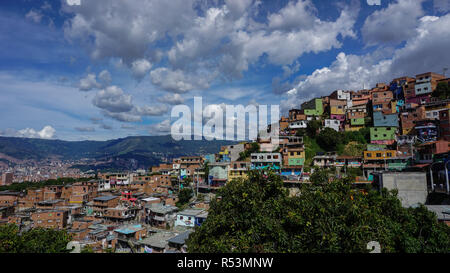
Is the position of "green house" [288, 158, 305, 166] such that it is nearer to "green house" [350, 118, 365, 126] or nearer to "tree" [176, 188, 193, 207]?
"green house" [350, 118, 365, 126]

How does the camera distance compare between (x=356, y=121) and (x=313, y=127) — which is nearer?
(x=356, y=121)

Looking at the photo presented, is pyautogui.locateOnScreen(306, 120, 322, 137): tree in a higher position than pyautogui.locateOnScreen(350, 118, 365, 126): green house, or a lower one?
lower

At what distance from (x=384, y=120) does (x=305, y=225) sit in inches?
1661

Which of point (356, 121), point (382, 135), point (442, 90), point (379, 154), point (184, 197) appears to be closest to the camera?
point (379, 154)

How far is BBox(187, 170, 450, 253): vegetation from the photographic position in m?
8.59

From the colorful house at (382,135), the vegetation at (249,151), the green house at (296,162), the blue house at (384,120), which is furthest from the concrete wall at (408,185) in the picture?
the vegetation at (249,151)

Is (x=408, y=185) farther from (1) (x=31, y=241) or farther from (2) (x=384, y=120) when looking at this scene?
(1) (x=31, y=241)

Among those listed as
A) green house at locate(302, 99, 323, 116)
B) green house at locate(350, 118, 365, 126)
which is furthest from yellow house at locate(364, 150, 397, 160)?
green house at locate(302, 99, 323, 116)

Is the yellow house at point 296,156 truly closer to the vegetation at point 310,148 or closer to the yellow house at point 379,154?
the vegetation at point 310,148

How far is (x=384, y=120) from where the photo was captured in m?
42.2

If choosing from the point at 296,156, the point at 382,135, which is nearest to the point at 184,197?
the point at 296,156

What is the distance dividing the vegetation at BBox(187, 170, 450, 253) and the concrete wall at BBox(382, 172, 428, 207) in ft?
34.7

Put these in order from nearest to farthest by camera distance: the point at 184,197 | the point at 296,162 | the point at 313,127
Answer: the point at 296,162 < the point at 184,197 < the point at 313,127
